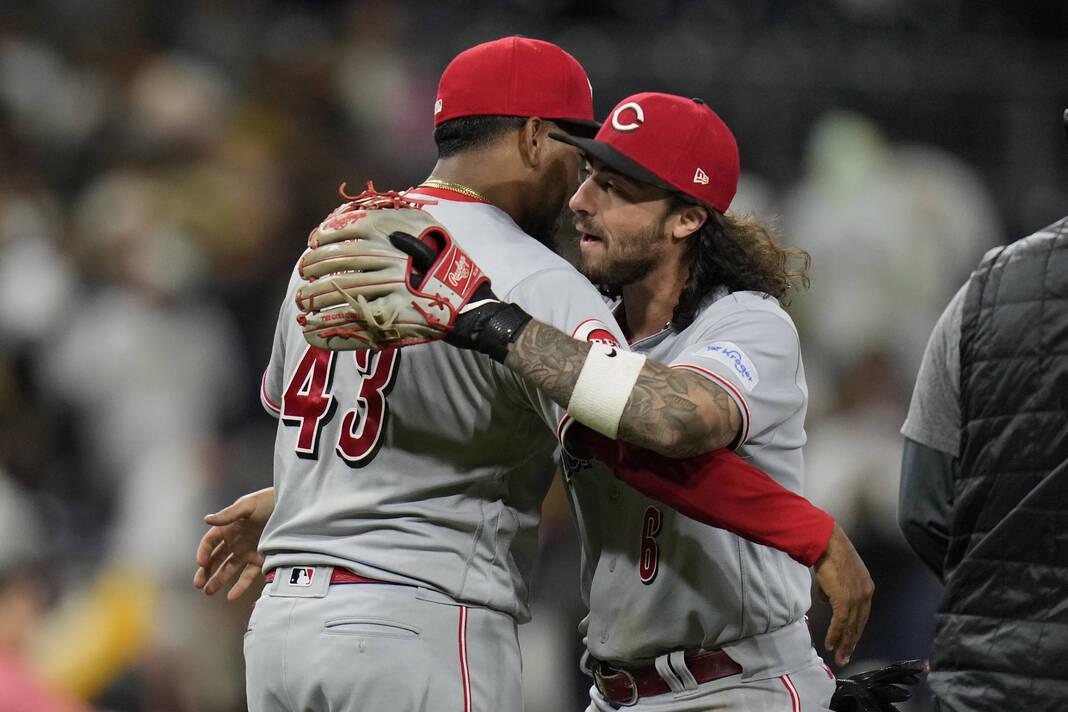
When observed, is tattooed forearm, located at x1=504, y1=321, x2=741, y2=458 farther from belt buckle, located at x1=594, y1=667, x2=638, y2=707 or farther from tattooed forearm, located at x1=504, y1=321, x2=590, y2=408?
belt buckle, located at x1=594, y1=667, x2=638, y2=707

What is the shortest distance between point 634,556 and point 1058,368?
3.07 ft

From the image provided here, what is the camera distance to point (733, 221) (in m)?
3.06

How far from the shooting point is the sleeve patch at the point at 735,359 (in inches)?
100

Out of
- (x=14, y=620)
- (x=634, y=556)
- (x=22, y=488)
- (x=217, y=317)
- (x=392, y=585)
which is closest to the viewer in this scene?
(x=392, y=585)

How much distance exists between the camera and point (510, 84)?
2881 millimetres

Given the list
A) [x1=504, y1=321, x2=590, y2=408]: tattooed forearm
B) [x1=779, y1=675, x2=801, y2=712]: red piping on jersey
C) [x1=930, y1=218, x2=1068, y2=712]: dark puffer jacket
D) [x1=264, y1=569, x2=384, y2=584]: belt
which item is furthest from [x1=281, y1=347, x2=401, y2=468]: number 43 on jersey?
[x1=930, y1=218, x2=1068, y2=712]: dark puffer jacket

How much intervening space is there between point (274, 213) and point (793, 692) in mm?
4717

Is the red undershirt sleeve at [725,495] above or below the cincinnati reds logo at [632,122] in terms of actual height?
below

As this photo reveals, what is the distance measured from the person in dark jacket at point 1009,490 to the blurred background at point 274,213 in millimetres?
3007

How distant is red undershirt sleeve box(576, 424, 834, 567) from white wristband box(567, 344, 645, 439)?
12 centimetres

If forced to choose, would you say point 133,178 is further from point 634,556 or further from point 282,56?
point 634,556

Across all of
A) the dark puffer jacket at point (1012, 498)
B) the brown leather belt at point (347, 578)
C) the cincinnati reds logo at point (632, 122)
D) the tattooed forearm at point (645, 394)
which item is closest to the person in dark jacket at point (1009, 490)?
the dark puffer jacket at point (1012, 498)

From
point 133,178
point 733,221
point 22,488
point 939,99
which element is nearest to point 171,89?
point 133,178

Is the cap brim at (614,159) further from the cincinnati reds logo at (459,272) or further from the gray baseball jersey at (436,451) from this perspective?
the cincinnati reds logo at (459,272)
